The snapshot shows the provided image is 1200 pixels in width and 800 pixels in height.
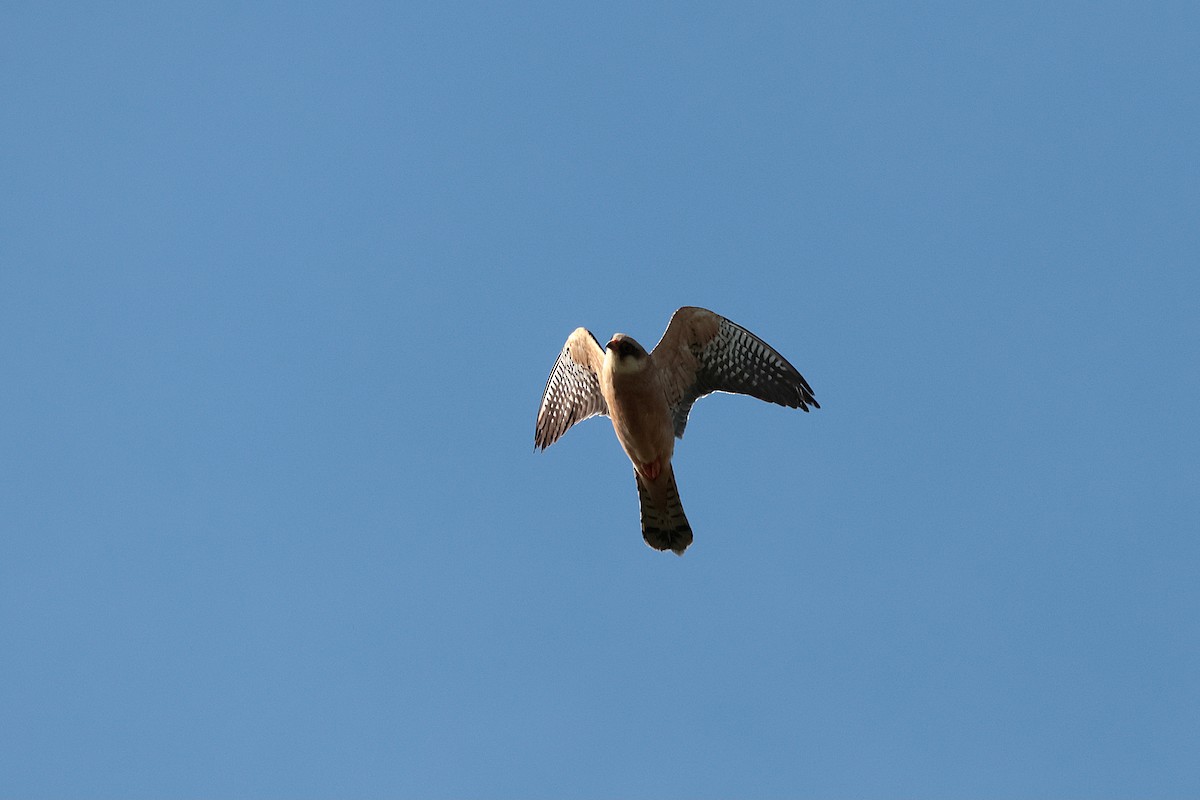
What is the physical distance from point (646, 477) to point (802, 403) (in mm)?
1933

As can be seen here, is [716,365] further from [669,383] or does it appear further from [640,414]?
[640,414]

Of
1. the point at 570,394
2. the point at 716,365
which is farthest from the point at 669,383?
the point at 570,394

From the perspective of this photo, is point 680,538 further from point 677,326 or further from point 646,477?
point 677,326

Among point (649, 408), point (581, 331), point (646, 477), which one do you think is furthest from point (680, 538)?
point (581, 331)

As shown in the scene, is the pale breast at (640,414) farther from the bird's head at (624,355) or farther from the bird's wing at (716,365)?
the bird's wing at (716,365)

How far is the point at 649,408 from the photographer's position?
40.2 ft

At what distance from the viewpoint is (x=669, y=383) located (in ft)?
43.5

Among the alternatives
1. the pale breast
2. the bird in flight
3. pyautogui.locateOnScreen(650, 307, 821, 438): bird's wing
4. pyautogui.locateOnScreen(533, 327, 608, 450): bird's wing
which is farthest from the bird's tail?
pyautogui.locateOnScreen(533, 327, 608, 450): bird's wing

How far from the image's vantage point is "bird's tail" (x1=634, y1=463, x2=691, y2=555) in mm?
12977

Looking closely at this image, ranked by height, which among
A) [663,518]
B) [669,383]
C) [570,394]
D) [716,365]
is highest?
[570,394]

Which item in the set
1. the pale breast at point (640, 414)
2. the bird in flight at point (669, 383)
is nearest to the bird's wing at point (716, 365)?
the bird in flight at point (669, 383)

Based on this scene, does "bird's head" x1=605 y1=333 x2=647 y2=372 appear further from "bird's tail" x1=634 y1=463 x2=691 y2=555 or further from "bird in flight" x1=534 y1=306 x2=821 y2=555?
"bird's tail" x1=634 y1=463 x2=691 y2=555

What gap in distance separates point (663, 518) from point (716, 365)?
185 cm

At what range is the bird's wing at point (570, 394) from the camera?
1368cm
